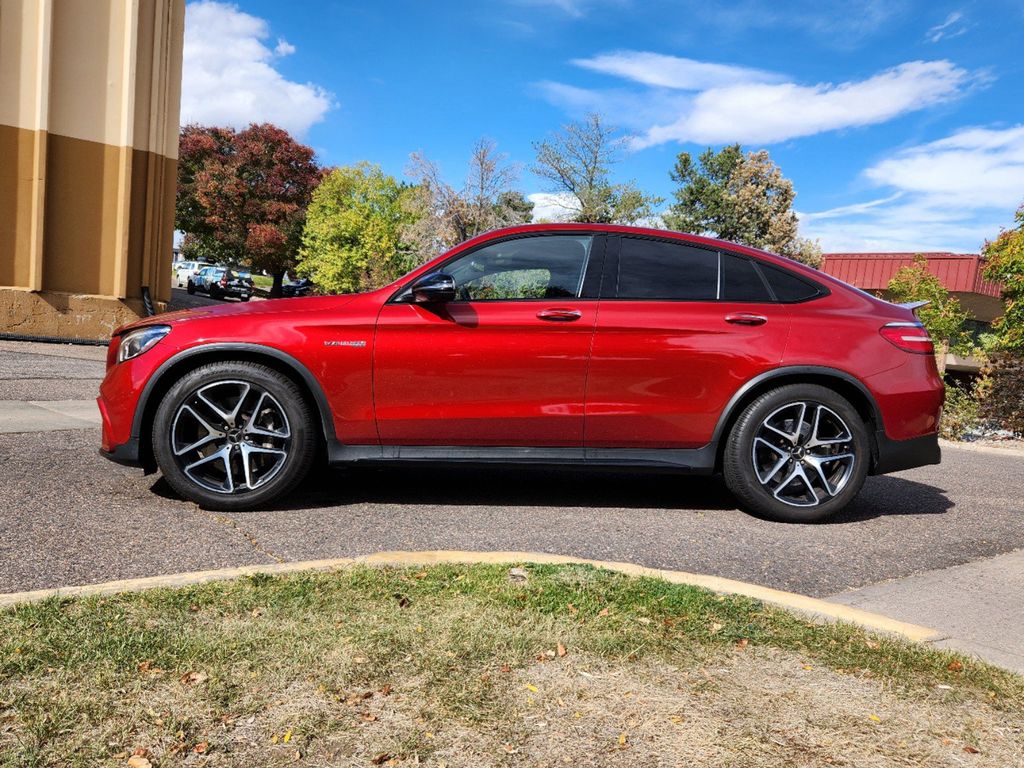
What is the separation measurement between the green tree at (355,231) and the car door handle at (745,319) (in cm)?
3843

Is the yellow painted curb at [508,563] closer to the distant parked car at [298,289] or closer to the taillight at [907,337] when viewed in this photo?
the taillight at [907,337]

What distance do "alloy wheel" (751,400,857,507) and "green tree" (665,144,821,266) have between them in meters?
53.7

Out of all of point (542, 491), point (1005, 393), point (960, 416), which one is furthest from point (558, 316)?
point (1005, 393)

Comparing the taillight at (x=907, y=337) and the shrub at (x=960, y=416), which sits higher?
the taillight at (x=907, y=337)

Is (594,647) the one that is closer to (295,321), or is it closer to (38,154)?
(295,321)

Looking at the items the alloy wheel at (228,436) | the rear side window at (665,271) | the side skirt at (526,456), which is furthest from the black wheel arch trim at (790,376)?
the alloy wheel at (228,436)

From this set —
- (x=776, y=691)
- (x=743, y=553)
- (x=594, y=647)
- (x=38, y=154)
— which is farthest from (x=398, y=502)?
(x=38, y=154)

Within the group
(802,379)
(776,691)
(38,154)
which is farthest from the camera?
(38,154)

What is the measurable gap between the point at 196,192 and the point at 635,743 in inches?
1794

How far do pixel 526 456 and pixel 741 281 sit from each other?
5.57ft

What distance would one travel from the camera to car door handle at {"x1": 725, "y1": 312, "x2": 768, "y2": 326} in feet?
16.3

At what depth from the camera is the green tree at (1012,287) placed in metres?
12.4

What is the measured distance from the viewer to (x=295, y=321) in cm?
470

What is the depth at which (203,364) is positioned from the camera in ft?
15.5
